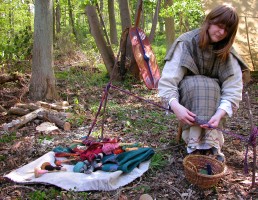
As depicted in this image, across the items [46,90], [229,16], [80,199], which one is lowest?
[80,199]

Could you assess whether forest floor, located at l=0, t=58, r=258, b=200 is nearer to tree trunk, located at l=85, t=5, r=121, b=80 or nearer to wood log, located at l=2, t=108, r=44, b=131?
wood log, located at l=2, t=108, r=44, b=131

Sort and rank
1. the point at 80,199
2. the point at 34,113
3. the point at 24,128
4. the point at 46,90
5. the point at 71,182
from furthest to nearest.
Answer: the point at 46,90
the point at 34,113
the point at 24,128
the point at 71,182
the point at 80,199

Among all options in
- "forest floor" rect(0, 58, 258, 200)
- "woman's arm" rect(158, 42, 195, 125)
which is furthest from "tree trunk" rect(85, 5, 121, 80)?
"woman's arm" rect(158, 42, 195, 125)

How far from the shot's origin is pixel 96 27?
7.43 m

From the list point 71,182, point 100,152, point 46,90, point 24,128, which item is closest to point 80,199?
point 71,182

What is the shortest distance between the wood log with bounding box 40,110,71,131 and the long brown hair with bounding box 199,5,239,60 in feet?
7.70

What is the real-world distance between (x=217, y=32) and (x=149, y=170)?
1416 mm

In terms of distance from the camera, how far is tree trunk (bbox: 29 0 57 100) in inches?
219

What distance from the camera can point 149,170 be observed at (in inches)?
119

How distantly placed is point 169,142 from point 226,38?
145 cm

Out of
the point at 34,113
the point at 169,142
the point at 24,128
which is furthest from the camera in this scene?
the point at 34,113

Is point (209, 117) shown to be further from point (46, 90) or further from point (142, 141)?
point (46, 90)

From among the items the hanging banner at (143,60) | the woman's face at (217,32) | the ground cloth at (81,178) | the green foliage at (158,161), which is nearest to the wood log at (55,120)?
the ground cloth at (81,178)

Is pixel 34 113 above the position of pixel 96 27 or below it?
below
